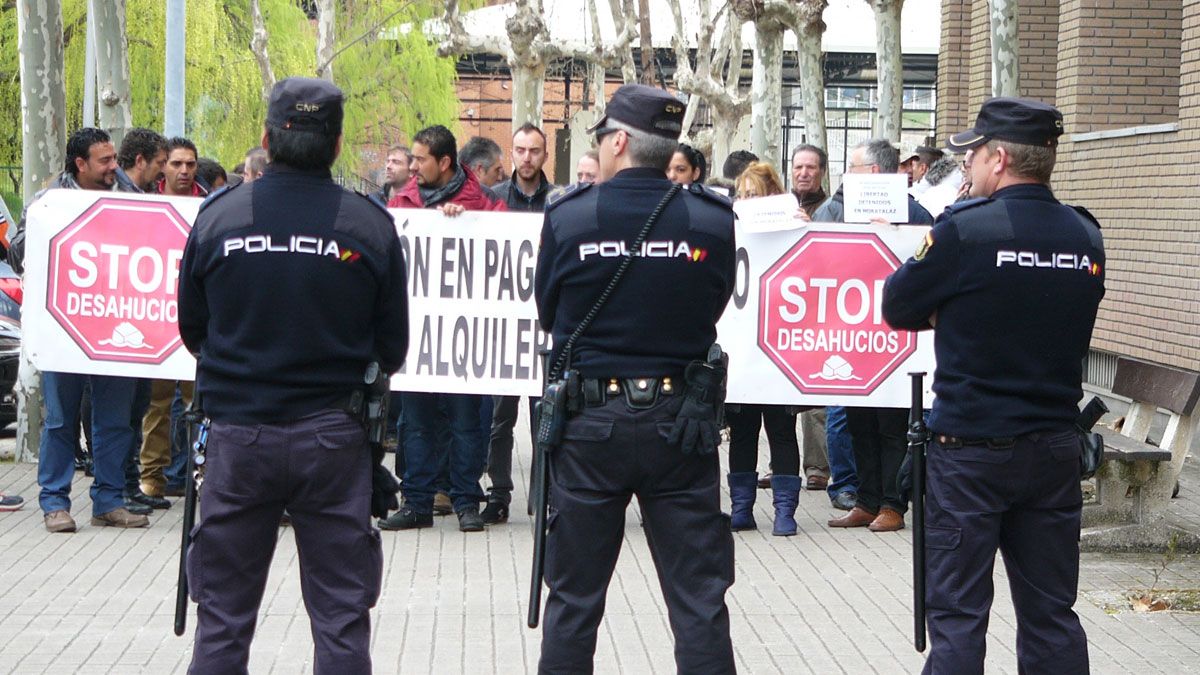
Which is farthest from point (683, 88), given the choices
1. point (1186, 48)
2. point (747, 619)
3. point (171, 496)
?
point (747, 619)

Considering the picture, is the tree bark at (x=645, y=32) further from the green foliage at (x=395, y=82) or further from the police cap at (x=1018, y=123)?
the police cap at (x=1018, y=123)

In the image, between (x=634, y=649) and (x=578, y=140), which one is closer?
(x=634, y=649)

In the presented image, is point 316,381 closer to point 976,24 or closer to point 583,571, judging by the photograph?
point 583,571

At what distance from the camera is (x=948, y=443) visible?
5195 millimetres

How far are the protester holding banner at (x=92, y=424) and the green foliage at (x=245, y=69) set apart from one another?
17.3 meters

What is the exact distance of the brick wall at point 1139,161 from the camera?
1297 cm

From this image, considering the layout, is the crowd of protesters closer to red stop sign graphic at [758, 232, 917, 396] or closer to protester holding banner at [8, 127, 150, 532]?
protester holding banner at [8, 127, 150, 532]

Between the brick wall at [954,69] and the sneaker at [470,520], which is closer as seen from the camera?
the sneaker at [470,520]

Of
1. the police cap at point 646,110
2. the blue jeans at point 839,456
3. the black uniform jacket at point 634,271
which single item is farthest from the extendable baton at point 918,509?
the blue jeans at point 839,456

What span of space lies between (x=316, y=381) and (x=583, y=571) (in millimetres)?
997

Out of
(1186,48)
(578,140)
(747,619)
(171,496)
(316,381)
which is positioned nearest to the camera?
(316,381)

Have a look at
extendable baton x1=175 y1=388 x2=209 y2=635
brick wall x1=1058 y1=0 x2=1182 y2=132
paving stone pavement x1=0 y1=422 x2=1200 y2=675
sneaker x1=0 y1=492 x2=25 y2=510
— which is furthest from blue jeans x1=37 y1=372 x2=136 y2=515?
brick wall x1=1058 y1=0 x2=1182 y2=132

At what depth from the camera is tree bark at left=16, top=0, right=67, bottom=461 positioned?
1148 centimetres

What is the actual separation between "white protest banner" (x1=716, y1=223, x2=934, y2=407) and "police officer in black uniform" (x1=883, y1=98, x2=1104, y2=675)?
413 cm
